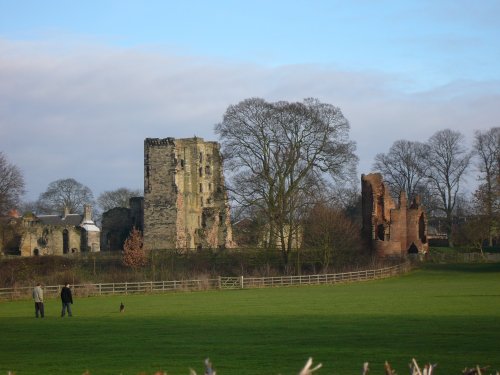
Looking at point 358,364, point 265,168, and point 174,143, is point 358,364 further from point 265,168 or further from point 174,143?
point 174,143

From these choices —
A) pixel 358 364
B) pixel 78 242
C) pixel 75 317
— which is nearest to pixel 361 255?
pixel 78 242

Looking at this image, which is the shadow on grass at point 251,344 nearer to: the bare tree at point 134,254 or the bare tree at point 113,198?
the bare tree at point 134,254

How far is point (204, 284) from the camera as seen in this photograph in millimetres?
50938

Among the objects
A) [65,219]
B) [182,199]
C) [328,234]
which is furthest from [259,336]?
[65,219]

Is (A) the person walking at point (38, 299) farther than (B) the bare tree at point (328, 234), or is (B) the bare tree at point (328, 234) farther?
(B) the bare tree at point (328, 234)

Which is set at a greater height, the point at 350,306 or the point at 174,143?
the point at 174,143

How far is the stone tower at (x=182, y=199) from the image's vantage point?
7494cm

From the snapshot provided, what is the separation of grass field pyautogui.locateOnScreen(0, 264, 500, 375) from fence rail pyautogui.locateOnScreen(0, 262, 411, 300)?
958 cm

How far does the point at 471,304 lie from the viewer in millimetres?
30891

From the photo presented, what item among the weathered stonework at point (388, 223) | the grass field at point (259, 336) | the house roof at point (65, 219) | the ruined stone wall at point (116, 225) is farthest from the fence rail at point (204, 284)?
the house roof at point (65, 219)

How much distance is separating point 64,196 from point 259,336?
100143 mm

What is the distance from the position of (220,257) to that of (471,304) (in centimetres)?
3769

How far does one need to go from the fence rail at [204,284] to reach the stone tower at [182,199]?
1868cm

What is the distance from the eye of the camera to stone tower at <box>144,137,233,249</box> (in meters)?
74.9
